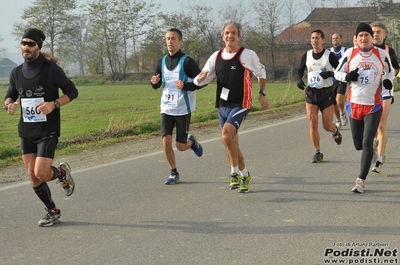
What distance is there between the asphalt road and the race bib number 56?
1.08 meters

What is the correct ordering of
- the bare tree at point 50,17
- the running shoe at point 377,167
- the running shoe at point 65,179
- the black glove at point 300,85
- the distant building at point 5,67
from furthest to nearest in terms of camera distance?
the distant building at point 5,67 < the bare tree at point 50,17 < the black glove at point 300,85 < the running shoe at point 377,167 < the running shoe at point 65,179

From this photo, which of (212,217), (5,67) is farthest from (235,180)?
(5,67)

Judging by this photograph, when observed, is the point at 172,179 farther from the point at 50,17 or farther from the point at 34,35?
the point at 50,17

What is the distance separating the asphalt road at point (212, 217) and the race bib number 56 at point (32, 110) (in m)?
1.08

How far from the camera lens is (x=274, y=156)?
10688 mm

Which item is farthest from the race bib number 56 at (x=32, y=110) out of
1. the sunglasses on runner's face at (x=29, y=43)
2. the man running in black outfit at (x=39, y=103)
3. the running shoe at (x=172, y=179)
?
the running shoe at (x=172, y=179)

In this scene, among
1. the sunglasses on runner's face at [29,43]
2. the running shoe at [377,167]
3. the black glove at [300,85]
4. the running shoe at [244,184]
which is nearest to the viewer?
the sunglasses on runner's face at [29,43]

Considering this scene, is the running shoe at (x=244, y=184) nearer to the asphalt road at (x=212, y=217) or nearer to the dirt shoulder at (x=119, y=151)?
the asphalt road at (x=212, y=217)

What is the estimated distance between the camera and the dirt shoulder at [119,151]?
9902mm

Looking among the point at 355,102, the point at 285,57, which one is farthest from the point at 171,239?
the point at 285,57

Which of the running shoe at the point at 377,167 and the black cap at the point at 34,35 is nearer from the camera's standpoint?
the black cap at the point at 34,35

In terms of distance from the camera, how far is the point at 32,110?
6.68 metres

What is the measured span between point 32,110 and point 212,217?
2122 millimetres

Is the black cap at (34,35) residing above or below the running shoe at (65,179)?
above
